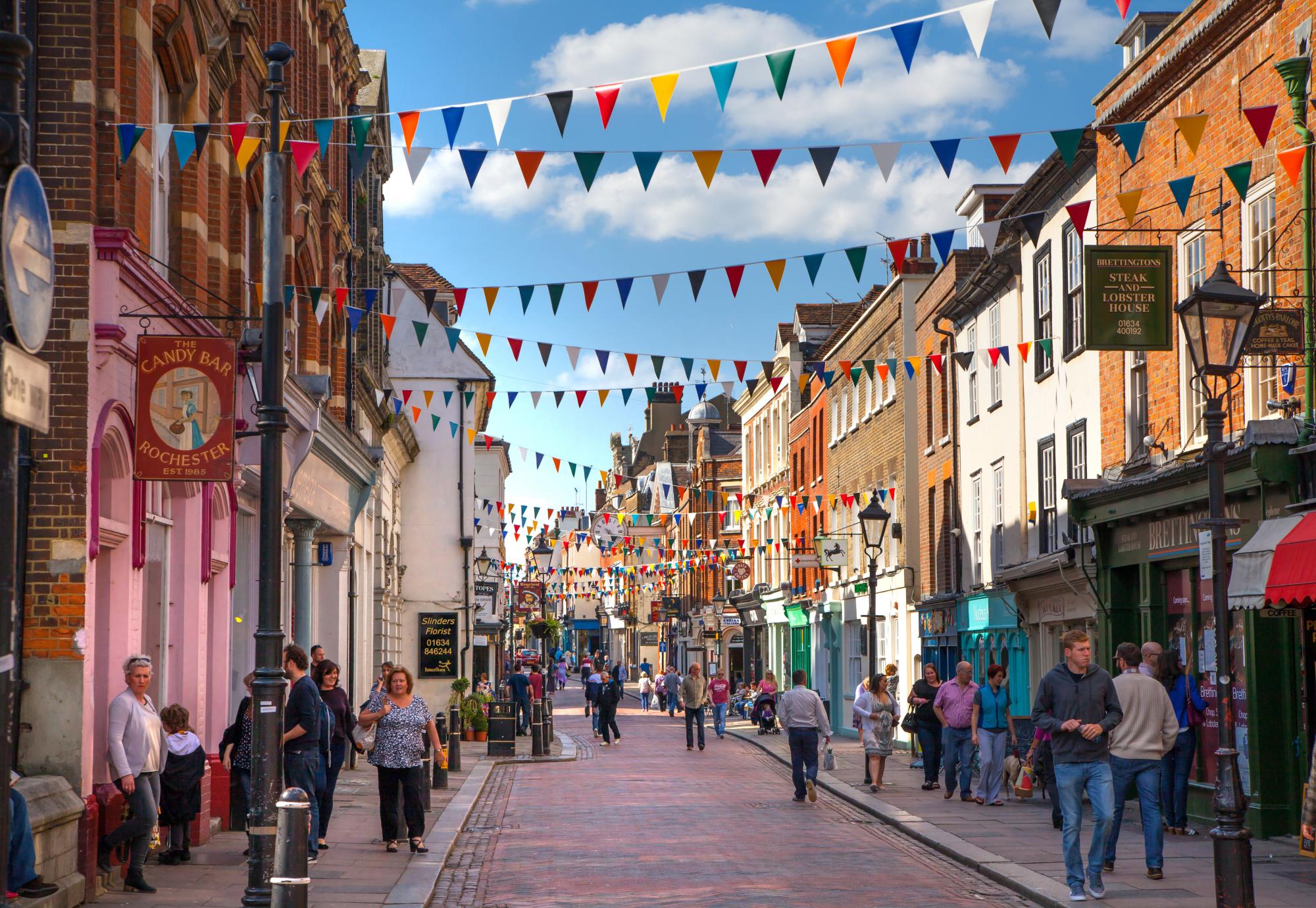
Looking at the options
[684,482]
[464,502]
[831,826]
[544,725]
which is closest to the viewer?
[831,826]

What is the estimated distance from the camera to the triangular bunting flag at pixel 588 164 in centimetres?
1212

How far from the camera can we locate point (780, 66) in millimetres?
10883

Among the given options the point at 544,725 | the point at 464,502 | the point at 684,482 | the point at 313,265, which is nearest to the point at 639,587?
the point at 684,482

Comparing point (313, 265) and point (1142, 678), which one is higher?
point (313, 265)

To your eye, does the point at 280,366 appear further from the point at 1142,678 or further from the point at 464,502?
the point at 464,502

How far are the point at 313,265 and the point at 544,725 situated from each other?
12322mm

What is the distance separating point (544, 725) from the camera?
31266 mm

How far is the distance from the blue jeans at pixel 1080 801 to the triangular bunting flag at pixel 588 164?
5.61 metres

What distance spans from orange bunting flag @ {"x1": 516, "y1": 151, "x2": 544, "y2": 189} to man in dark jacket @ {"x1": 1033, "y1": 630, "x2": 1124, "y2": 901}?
541 centimetres

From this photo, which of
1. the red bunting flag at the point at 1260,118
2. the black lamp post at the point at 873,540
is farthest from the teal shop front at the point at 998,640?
the red bunting flag at the point at 1260,118

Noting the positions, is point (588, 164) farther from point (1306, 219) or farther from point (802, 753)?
point (802, 753)

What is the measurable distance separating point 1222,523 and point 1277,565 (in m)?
3.75

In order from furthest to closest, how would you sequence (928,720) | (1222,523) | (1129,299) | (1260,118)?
(928,720)
(1129,299)
(1260,118)
(1222,523)

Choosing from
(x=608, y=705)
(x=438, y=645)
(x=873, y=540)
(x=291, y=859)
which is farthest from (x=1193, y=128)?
(x=438, y=645)
